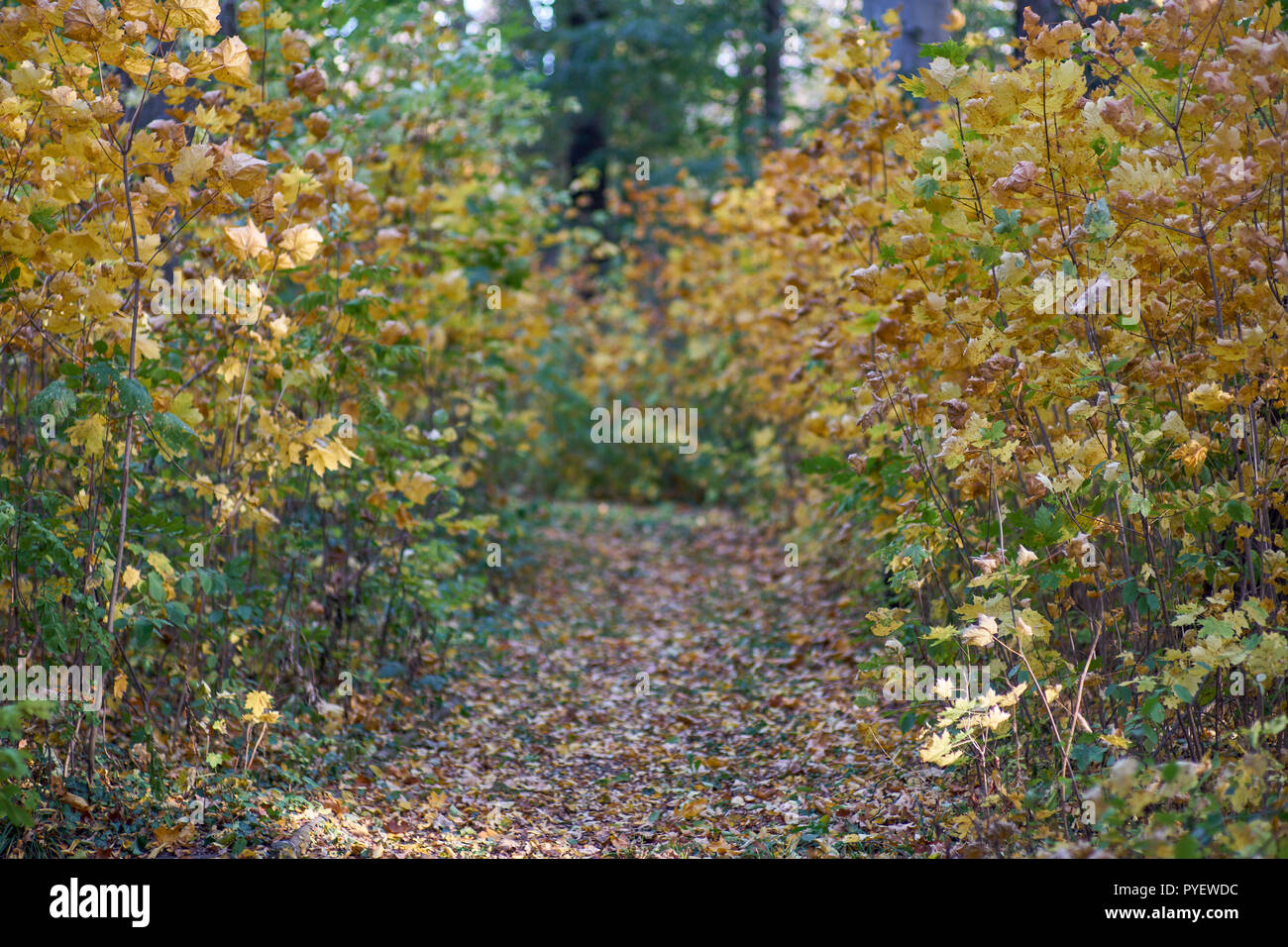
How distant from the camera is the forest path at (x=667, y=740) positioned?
11.2 ft

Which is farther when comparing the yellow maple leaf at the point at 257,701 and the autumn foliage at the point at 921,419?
the yellow maple leaf at the point at 257,701

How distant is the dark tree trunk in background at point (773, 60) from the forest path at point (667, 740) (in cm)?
769

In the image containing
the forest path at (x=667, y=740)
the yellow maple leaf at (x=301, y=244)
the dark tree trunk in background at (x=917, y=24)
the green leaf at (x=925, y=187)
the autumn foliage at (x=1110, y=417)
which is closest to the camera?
the autumn foliage at (x=1110, y=417)

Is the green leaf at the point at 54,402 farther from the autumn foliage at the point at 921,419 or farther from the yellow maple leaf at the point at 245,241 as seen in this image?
the yellow maple leaf at the point at 245,241

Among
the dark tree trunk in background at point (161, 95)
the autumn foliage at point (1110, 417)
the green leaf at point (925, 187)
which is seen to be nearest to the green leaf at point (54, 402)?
the dark tree trunk in background at point (161, 95)

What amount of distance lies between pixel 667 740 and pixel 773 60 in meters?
10.4

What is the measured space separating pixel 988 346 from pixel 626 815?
6.55ft

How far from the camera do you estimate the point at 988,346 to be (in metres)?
3.12

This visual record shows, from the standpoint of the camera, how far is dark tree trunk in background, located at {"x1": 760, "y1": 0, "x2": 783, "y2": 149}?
1252 cm

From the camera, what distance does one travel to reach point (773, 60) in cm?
1270

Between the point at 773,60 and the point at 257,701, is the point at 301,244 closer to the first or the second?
the point at 257,701

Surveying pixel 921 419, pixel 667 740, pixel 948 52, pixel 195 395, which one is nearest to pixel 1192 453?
pixel 921 419

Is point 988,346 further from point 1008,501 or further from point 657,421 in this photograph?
point 657,421
